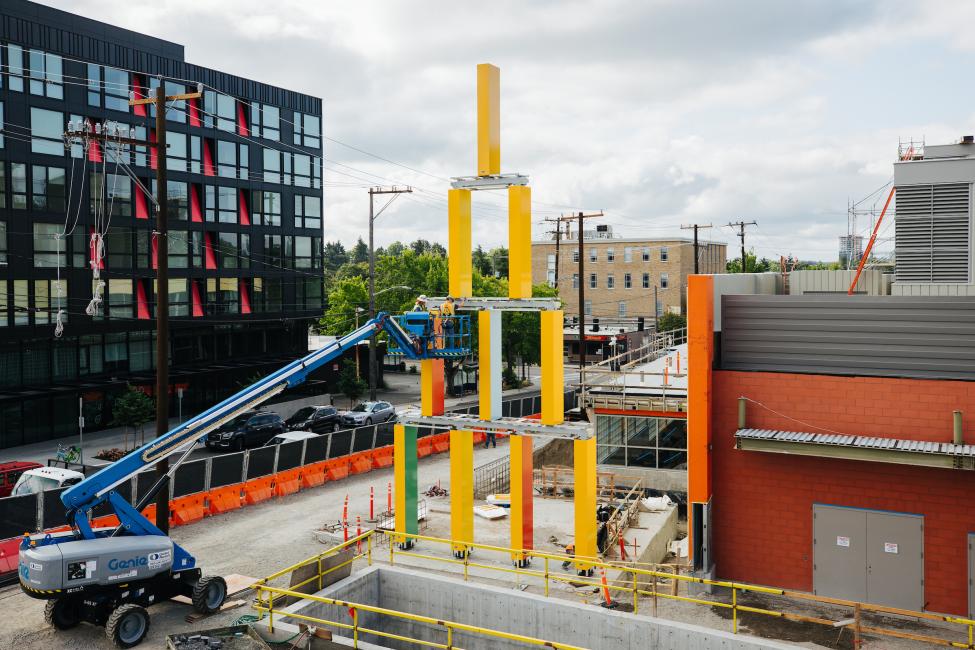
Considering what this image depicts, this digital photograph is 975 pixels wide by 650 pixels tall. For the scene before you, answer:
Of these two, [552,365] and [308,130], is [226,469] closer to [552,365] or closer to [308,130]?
[552,365]

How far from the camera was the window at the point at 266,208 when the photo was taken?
52.8 m

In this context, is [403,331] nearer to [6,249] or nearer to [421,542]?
[421,542]

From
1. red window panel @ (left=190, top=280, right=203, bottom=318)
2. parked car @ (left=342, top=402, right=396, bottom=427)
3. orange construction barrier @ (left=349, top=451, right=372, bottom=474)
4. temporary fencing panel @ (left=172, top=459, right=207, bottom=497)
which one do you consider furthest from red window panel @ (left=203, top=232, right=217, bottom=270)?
temporary fencing panel @ (left=172, top=459, right=207, bottom=497)

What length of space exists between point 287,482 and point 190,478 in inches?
173

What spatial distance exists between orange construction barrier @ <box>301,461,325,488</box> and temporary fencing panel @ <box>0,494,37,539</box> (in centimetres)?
1055

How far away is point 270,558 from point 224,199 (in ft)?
106

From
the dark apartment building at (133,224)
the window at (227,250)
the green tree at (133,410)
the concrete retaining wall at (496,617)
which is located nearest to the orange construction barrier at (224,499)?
the concrete retaining wall at (496,617)

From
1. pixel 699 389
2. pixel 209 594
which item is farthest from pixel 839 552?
pixel 209 594

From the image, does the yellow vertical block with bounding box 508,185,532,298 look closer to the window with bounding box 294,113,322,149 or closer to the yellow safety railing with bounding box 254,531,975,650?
the yellow safety railing with bounding box 254,531,975,650

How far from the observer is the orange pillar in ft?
64.8

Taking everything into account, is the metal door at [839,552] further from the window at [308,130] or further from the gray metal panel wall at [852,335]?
the window at [308,130]

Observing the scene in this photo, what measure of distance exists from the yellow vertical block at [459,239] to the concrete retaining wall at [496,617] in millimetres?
7724

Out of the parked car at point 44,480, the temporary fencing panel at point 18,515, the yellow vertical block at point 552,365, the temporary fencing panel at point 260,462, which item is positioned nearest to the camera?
the yellow vertical block at point 552,365

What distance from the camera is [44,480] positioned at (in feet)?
84.7
